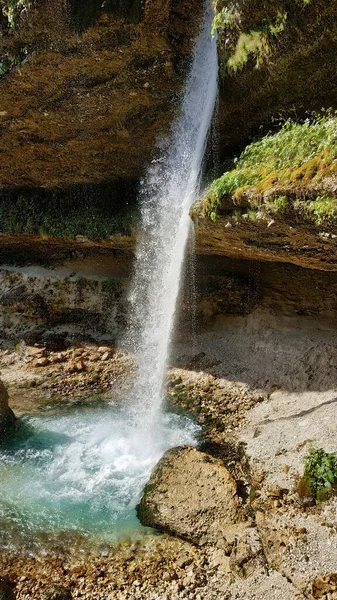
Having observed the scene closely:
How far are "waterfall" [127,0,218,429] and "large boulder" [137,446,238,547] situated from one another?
2.28 meters

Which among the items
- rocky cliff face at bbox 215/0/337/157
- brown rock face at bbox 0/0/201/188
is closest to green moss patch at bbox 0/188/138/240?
brown rock face at bbox 0/0/201/188

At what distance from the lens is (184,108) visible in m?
9.83

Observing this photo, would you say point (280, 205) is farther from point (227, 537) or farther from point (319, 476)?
point (227, 537)

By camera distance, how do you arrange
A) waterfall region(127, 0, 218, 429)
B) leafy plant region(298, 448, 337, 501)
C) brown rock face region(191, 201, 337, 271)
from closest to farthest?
leafy plant region(298, 448, 337, 501) → brown rock face region(191, 201, 337, 271) → waterfall region(127, 0, 218, 429)

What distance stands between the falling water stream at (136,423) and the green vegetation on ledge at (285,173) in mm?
1797

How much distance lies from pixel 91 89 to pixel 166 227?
371cm

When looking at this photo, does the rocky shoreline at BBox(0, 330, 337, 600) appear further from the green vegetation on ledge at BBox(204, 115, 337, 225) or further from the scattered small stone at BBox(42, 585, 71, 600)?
the green vegetation on ledge at BBox(204, 115, 337, 225)

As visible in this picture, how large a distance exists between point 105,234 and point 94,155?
2.30 m

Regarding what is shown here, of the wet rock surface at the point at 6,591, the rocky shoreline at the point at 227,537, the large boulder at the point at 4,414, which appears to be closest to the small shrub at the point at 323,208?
the rocky shoreline at the point at 227,537

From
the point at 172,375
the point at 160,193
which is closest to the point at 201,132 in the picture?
the point at 160,193

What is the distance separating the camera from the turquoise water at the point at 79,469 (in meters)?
6.95

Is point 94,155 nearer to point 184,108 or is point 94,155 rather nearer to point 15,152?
point 15,152

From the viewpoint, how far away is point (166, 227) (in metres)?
11.1

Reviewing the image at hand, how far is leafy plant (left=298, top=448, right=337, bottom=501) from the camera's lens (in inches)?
246
